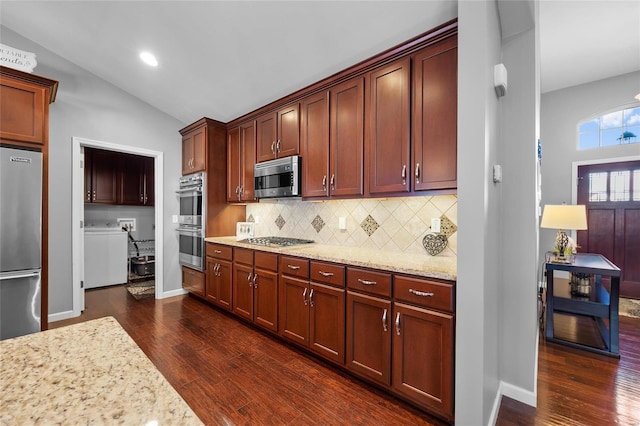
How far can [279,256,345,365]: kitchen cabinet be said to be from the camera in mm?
2189

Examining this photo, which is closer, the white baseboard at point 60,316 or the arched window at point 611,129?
the white baseboard at point 60,316

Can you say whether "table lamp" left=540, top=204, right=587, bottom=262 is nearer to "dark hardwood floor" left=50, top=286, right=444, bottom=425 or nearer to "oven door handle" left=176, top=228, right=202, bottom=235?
"dark hardwood floor" left=50, top=286, right=444, bottom=425

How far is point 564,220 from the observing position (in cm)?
301

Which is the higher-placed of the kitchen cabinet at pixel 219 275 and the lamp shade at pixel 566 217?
the lamp shade at pixel 566 217

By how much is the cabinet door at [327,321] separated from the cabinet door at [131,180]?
4.71 metres

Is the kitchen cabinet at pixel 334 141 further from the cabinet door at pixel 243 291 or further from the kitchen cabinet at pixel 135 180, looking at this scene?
the kitchen cabinet at pixel 135 180

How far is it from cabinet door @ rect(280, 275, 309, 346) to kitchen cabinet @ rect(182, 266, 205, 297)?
1.73 m

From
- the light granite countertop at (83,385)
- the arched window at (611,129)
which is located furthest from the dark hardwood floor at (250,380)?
the arched window at (611,129)

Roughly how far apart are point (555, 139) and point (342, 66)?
4226 millimetres

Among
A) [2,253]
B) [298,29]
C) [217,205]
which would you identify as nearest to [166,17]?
[298,29]

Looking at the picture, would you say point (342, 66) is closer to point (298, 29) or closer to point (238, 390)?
point (298, 29)

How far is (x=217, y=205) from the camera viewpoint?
396 cm

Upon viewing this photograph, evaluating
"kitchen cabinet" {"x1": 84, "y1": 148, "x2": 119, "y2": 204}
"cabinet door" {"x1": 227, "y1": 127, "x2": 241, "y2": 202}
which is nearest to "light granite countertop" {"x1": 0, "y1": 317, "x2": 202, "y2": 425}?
"cabinet door" {"x1": 227, "y1": 127, "x2": 241, "y2": 202}

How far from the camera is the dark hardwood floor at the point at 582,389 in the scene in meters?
1.78
